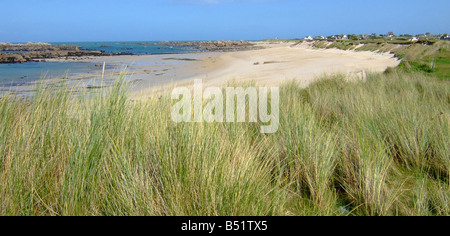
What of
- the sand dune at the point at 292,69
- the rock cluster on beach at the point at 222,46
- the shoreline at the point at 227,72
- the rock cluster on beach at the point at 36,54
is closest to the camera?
the shoreline at the point at 227,72

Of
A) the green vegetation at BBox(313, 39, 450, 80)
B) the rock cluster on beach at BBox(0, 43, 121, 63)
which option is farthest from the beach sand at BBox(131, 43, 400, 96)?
the rock cluster on beach at BBox(0, 43, 121, 63)

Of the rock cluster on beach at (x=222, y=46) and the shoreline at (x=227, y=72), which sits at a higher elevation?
the rock cluster on beach at (x=222, y=46)

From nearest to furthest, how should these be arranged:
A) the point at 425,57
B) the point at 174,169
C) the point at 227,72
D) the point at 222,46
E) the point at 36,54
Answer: the point at 174,169 < the point at 425,57 < the point at 227,72 < the point at 36,54 < the point at 222,46

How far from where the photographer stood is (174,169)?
1.99 m

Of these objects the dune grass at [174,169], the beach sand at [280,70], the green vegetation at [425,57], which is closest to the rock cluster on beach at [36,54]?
the beach sand at [280,70]

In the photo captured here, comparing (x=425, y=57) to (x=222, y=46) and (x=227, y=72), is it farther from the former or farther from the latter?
(x=222, y=46)

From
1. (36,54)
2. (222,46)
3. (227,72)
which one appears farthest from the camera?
(222,46)

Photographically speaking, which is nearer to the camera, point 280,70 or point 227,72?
point 280,70

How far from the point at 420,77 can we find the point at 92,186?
7167mm

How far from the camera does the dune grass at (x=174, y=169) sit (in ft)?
6.06

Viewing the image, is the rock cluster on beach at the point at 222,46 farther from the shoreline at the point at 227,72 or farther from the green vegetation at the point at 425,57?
the shoreline at the point at 227,72

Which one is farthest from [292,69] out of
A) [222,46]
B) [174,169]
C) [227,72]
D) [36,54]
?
[222,46]
